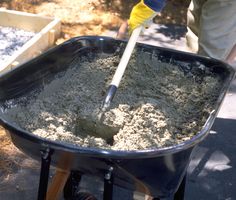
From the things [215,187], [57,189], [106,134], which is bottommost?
[215,187]

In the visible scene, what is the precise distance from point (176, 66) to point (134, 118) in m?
0.41

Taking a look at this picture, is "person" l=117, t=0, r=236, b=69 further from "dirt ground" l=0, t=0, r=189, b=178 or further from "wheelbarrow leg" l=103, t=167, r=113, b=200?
"dirt ground" l=0, t=0, r=189, b=178

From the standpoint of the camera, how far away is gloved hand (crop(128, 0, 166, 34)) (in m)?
1.83

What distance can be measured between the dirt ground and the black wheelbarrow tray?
226 centimetres

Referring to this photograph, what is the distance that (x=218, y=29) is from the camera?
248cm

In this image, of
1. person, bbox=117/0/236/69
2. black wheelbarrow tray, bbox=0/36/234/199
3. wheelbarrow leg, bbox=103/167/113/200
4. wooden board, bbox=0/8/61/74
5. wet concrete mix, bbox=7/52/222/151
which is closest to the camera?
black wheelbarrow tray, bbox=0/36/234/199

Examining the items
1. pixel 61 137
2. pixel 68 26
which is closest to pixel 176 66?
pixel 61 137

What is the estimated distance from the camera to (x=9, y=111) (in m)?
1.54

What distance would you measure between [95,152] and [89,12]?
378 cm

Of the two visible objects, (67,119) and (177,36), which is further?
(177,36)

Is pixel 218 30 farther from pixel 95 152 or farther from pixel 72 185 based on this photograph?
pixel 95 152

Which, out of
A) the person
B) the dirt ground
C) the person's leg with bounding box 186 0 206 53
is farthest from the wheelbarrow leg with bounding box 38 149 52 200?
the dirt ground

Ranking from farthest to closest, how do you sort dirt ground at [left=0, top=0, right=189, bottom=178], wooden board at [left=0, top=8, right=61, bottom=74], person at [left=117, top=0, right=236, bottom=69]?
1. dirt ground at [left=0, top=0, right=189, bottom=178]
2. wooden board at [left=0, top=8, right=61, bottom=74]
3. person at [left=117, top=0, right=236, bottom=69]

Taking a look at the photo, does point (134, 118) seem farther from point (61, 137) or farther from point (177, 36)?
point (177, 36)
